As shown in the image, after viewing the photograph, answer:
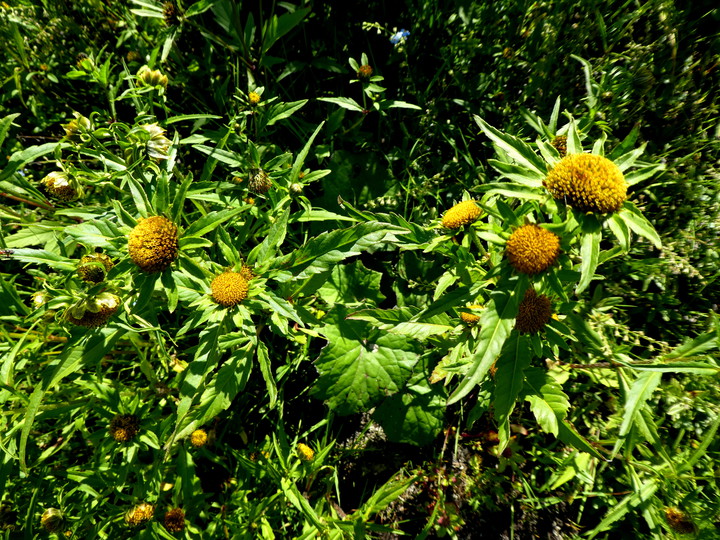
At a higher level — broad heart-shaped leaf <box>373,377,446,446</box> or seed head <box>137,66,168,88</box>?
seed head <box>137,66,168,88</box>

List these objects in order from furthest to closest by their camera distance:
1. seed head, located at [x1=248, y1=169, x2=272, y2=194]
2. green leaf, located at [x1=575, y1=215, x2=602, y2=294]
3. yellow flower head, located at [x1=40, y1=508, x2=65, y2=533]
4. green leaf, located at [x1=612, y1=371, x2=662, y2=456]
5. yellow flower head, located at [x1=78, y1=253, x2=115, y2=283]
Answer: yellow flower head, located at [x1=40, y1=508, x2=65, y2=533], seed head, located at [x1=248, y1=169, x2=272, y2=194], yellow flower head, located at [x1=78, y1=253, x2=115, y2=283], green leaf, located at [x1=612, y1=371, x2=662, y2=456], green leaf, located at [x1=575, y1=215, x2=602, y2=294]

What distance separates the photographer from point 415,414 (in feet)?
7.69

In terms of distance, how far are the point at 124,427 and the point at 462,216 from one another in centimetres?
202

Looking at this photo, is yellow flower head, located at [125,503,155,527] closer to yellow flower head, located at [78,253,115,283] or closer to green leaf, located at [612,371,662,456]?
yellow flower head, located at [78,253,115,283]

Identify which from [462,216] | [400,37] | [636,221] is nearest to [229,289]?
[462,216]

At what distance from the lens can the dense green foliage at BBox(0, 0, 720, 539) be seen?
143cm

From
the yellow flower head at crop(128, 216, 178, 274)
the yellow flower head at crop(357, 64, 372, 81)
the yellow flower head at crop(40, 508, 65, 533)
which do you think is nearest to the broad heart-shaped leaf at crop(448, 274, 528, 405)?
the yellow flower head at crop(128, 216, 178, 274)

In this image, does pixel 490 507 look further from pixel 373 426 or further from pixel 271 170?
pixel 271 170

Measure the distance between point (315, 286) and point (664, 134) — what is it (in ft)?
7.27

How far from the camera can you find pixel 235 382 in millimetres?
1666

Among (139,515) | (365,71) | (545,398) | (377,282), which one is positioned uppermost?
(365,71)

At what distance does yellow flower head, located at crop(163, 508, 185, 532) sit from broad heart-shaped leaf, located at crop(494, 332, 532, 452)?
6.01 ft

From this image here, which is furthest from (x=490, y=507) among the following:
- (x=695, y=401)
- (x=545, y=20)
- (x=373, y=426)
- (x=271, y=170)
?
A: (x=545, y=20)

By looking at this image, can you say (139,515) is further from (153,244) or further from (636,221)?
(636,221)
